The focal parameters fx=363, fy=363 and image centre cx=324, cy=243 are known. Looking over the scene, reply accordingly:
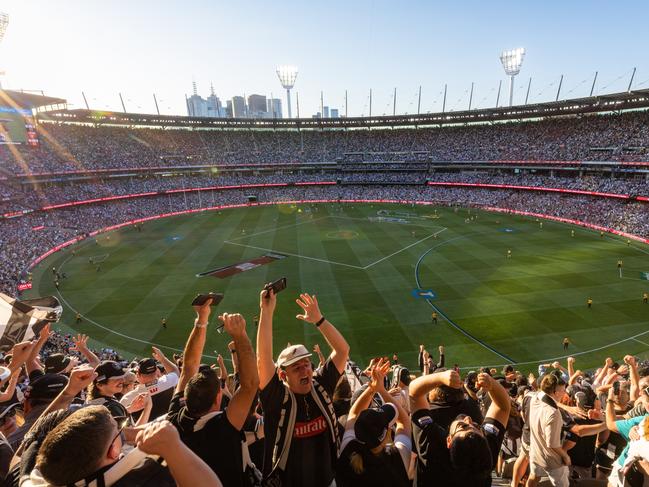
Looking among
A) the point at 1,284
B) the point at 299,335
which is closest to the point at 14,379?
the point at 299,335

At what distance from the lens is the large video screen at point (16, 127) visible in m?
54.3

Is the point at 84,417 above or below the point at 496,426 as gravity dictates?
above

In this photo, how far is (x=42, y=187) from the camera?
65.3 meters

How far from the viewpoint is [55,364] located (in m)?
6.66

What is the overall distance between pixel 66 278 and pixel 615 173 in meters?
81.8

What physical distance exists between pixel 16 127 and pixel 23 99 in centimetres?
820

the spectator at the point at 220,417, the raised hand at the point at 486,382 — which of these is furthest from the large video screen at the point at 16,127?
the raised hand at the point at 486,382

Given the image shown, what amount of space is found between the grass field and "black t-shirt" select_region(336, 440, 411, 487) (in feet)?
61.8

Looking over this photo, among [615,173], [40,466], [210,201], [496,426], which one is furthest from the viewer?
[210,201]

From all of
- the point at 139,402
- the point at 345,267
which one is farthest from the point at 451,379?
the point at 345,267

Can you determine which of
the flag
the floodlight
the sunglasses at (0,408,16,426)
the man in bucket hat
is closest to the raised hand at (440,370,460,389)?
the man in bucket hat

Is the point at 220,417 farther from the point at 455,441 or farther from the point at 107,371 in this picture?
the point at 107,371

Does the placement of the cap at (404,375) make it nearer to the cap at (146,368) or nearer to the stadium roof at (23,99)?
the cap at (146,368)

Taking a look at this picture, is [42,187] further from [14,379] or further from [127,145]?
[14,379]
